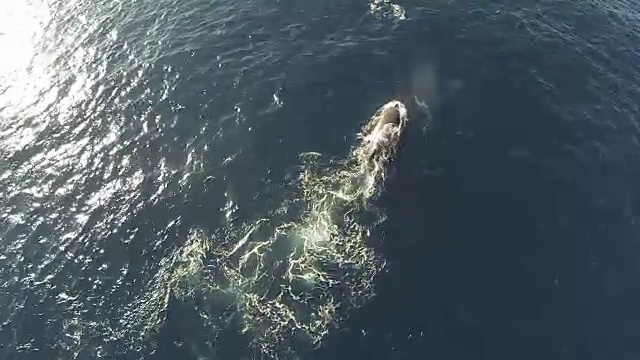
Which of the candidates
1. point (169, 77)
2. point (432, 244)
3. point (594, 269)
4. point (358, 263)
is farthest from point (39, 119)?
point (594, 269)

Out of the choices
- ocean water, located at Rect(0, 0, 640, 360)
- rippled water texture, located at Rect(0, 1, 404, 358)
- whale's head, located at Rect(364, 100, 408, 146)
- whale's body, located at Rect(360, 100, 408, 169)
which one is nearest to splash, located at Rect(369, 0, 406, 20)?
ocean water, located at Rect(0, 0, 640, 360)

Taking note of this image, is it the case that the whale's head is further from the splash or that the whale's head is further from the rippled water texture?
the splash

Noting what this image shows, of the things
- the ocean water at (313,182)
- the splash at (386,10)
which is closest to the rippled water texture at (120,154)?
the ocean water at (313,182)

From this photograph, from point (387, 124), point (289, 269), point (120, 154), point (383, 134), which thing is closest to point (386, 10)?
point (387, 124)

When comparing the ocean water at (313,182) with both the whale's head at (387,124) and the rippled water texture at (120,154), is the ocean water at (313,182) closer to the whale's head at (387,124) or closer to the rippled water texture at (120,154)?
the rippled water texture at (120,154)

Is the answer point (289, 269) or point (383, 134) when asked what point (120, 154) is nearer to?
point (289, 269)

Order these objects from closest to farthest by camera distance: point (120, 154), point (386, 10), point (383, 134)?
point (383, 134)
point (120, 154)
point (386, 10)

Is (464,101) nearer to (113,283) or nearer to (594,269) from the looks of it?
(594,269)
